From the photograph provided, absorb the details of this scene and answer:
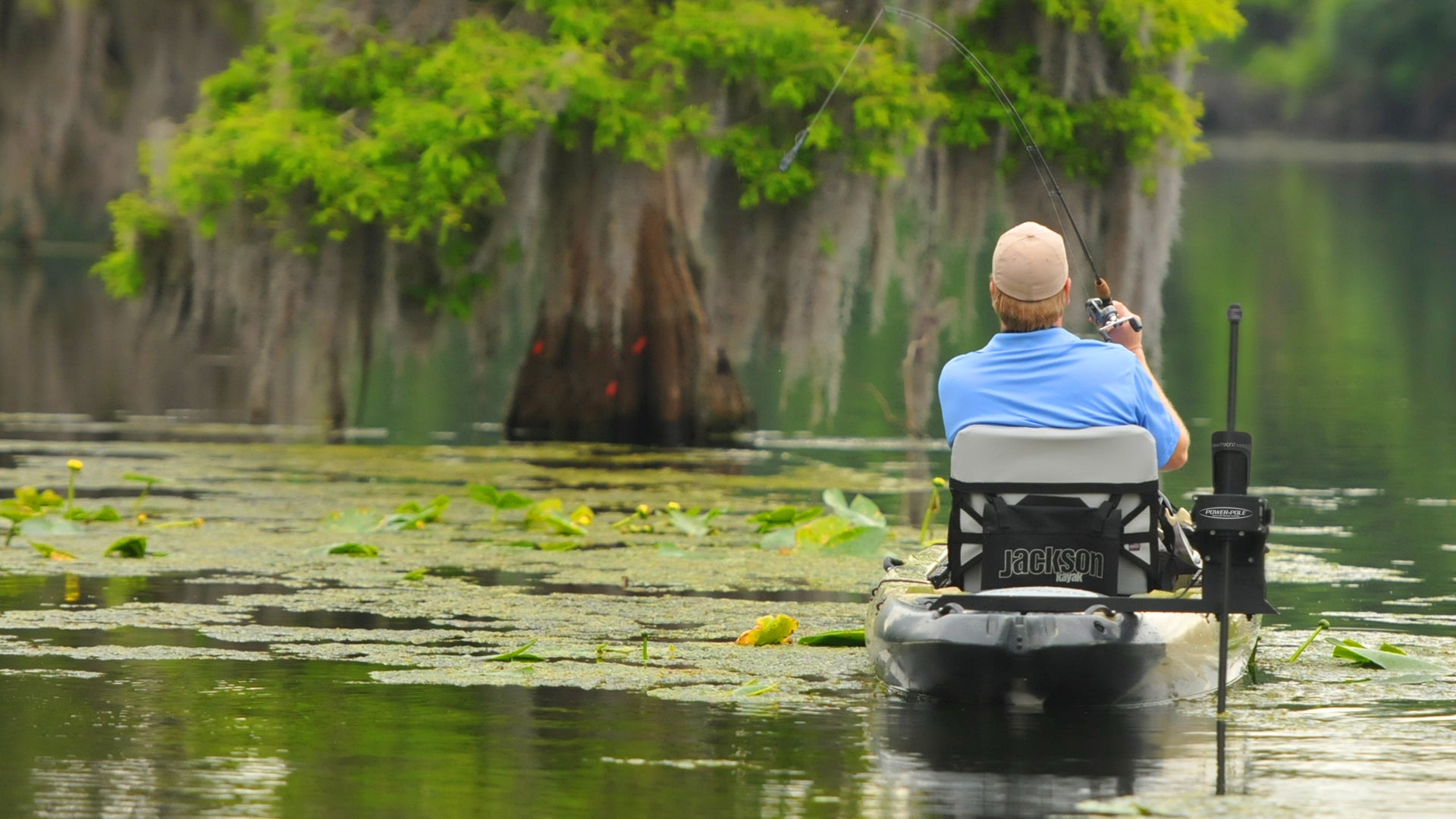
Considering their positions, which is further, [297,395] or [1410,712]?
[297,395]

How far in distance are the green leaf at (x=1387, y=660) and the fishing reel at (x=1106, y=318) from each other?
1.44 m

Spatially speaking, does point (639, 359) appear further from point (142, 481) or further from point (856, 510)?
point (856, 510)

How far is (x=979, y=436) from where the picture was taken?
822 centimetres

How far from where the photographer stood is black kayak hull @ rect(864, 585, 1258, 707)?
8109 millimetres

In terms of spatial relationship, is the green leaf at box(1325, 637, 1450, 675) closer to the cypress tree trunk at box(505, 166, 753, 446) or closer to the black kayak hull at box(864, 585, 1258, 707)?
the black kayak hull at box(864, 585, 1258, 707)

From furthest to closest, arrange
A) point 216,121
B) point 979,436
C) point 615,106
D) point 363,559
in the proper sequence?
point 216,121
point 615,106
point 363,559
point 979,436

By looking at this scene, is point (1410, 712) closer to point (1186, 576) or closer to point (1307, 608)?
point (1186, 576)

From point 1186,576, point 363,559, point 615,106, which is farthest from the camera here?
point 615,106

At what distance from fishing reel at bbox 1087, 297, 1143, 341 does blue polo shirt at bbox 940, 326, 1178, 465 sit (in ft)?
0.91

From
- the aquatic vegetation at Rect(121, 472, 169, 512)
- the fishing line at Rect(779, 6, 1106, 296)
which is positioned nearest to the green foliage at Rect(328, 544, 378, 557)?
the aquatic vegetation at Rect(121, 472, 169, 512)

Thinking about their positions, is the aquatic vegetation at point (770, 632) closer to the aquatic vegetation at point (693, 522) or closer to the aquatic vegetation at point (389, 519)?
the aquatic vegetation at point (693, 522)

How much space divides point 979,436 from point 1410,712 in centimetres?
158

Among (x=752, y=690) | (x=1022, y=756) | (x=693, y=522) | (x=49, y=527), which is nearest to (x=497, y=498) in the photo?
(x=693, y=522)

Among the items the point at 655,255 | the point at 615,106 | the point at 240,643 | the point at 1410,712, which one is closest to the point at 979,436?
the point at 1410,712
